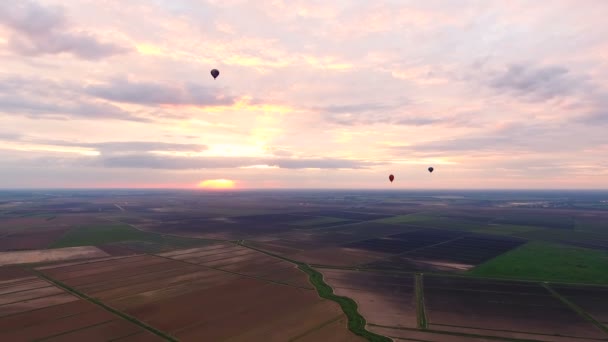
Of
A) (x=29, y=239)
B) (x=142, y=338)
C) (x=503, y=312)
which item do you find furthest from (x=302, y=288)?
(x=29, y=239)

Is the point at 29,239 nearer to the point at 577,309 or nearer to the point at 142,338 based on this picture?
the point at 142,338

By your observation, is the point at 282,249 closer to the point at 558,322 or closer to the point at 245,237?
the point at 245,237

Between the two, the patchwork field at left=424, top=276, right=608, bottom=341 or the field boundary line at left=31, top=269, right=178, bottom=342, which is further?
the patchwork field at left=424, top=276, right=608, bottom=341

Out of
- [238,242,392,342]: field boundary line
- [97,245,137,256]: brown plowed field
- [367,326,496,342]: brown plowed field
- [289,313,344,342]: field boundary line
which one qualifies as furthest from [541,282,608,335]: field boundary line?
[97,245,137,256]: brown plowed field

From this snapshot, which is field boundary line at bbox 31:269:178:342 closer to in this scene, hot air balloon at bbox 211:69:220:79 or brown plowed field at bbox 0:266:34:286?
brown plowed field at bbox 0:266:34:286

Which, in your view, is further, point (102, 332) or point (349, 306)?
point (349, 306)
